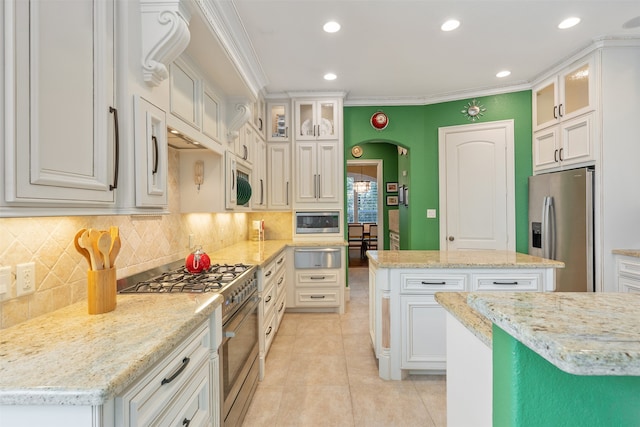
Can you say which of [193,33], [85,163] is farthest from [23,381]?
[193,33]

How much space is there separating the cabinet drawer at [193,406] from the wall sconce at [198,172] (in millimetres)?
1487

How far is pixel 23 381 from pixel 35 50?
0.86 m

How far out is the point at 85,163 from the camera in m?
1.07

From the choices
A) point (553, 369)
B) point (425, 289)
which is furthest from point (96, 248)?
point (425, 289)

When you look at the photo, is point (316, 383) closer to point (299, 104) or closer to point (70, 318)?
point (70, 318)

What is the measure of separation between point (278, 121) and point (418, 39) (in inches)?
82.9

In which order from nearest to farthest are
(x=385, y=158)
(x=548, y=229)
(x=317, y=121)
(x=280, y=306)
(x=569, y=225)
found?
(x=569, y=225), (x=548, y=229), (x=280, y=306), (x=317, y=121), (x=385, y=158)

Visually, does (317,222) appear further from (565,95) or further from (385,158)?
(385,158)

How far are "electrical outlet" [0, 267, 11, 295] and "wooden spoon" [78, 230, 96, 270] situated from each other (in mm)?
215

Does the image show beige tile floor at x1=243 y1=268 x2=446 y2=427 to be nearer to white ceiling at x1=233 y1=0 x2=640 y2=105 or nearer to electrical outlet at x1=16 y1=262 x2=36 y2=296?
electrical outlet at x1=16 y1=262 x2=36 y2=296

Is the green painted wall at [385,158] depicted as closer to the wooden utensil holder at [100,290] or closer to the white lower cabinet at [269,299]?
the white lower cabinet at [269,299]

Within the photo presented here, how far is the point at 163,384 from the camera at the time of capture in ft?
3.34

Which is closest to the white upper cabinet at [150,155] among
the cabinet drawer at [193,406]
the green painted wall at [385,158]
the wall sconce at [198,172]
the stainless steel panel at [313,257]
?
the cabinet drawer at [193,406]

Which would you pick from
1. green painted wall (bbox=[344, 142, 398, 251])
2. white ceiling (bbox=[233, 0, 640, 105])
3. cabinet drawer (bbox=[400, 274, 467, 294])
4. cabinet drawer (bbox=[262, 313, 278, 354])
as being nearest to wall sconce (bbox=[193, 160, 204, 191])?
white ceiling (bbox=[233, 0, 640, 105])
